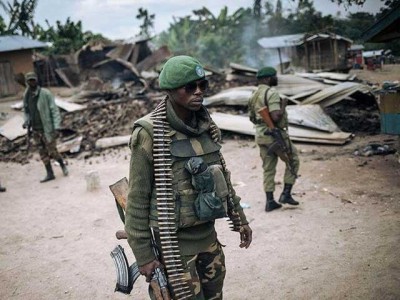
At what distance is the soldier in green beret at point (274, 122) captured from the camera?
4.99m

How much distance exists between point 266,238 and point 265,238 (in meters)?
0.01

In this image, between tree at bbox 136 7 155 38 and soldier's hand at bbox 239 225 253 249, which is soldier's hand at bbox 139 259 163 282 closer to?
soldier's hand at bbox 239 225 253 249

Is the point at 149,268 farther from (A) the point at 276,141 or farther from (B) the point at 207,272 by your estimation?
(A) the point at 276,141

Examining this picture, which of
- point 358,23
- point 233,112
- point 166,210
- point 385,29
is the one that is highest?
point 358,23

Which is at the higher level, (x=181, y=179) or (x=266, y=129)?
(x=181, y=179)

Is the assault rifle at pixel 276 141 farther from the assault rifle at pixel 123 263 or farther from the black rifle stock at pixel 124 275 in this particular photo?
the black rifle stock at pixel 124 275

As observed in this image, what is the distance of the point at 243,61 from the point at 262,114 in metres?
31.1

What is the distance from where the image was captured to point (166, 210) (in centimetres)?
210

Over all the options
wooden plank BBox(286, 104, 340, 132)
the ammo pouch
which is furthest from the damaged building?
the ammo pouch

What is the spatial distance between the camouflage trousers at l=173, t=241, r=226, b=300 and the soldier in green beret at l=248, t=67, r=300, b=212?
9.65 ft

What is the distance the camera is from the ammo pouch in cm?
210

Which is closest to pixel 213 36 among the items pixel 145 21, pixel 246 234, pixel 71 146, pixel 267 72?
pixel 145 21

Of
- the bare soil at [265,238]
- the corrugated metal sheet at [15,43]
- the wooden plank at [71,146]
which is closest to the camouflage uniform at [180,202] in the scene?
the bare soil at [265,238]

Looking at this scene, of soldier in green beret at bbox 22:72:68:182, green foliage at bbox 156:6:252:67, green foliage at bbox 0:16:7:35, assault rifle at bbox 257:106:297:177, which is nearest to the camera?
assault rifle at bbox 257:106:297:177
